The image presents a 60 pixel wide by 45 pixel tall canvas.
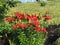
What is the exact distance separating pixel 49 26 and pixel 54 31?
725 millimetres

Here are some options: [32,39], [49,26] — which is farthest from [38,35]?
[49,26]

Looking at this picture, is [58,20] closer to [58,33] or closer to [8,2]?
[58,33]

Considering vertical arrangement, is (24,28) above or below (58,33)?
above

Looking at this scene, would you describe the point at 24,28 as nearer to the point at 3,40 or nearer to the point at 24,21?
the point at 24,21

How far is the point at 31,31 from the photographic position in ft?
61.5

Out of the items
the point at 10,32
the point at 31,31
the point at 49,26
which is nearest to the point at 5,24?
the point at 10,32

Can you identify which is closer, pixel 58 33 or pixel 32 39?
pixel 32 39

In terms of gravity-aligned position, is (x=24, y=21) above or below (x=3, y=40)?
above

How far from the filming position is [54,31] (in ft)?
68.7

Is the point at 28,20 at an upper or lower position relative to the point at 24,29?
upper

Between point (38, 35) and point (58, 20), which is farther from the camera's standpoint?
point (58, 20)

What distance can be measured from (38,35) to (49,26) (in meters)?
1.84

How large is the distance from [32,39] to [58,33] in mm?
3071

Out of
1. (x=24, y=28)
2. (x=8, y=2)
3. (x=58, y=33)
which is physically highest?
(x=8, y=2)
